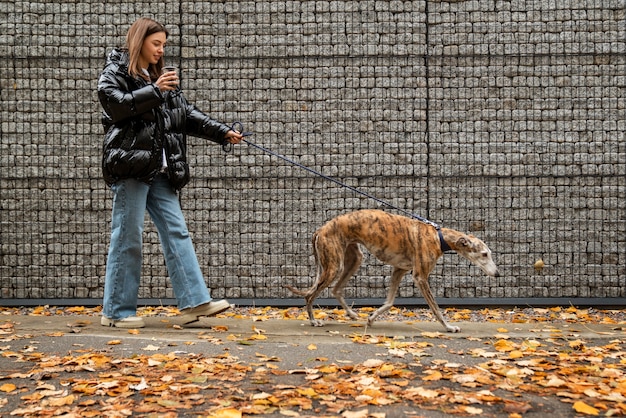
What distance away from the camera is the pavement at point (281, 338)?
3.93 m

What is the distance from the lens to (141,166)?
4.56m

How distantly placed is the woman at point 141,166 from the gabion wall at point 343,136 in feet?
5.17

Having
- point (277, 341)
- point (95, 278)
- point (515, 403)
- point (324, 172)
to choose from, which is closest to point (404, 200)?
point (324, 172)

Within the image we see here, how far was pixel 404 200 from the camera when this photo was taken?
253 inches

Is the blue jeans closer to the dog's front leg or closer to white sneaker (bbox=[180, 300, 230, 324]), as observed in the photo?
white sneaker (bbox=[180, 300, 230, 324])

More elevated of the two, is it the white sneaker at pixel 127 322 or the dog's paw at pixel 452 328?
the white sneaker at pixel 127 322

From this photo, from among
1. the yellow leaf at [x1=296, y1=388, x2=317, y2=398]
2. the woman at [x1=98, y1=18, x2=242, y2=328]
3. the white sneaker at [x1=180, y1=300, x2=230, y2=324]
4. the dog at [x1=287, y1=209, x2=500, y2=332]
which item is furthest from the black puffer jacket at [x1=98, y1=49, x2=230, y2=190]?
the yellow leaf at [x1=296, y1=388, x2=317, y2=398]

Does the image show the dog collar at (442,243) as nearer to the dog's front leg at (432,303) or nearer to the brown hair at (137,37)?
the dog's front leg at (432,303)

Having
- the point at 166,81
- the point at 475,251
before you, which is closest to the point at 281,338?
the point at 475,251

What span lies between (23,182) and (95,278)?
1131mm

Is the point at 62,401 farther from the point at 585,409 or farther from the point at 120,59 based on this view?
the point at 120,59

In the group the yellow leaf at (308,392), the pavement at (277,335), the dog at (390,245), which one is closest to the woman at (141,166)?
the pavement at (277,335)

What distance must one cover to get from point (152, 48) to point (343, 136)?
2.29 meters

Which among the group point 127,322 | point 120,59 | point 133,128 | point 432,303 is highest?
point 120,59
